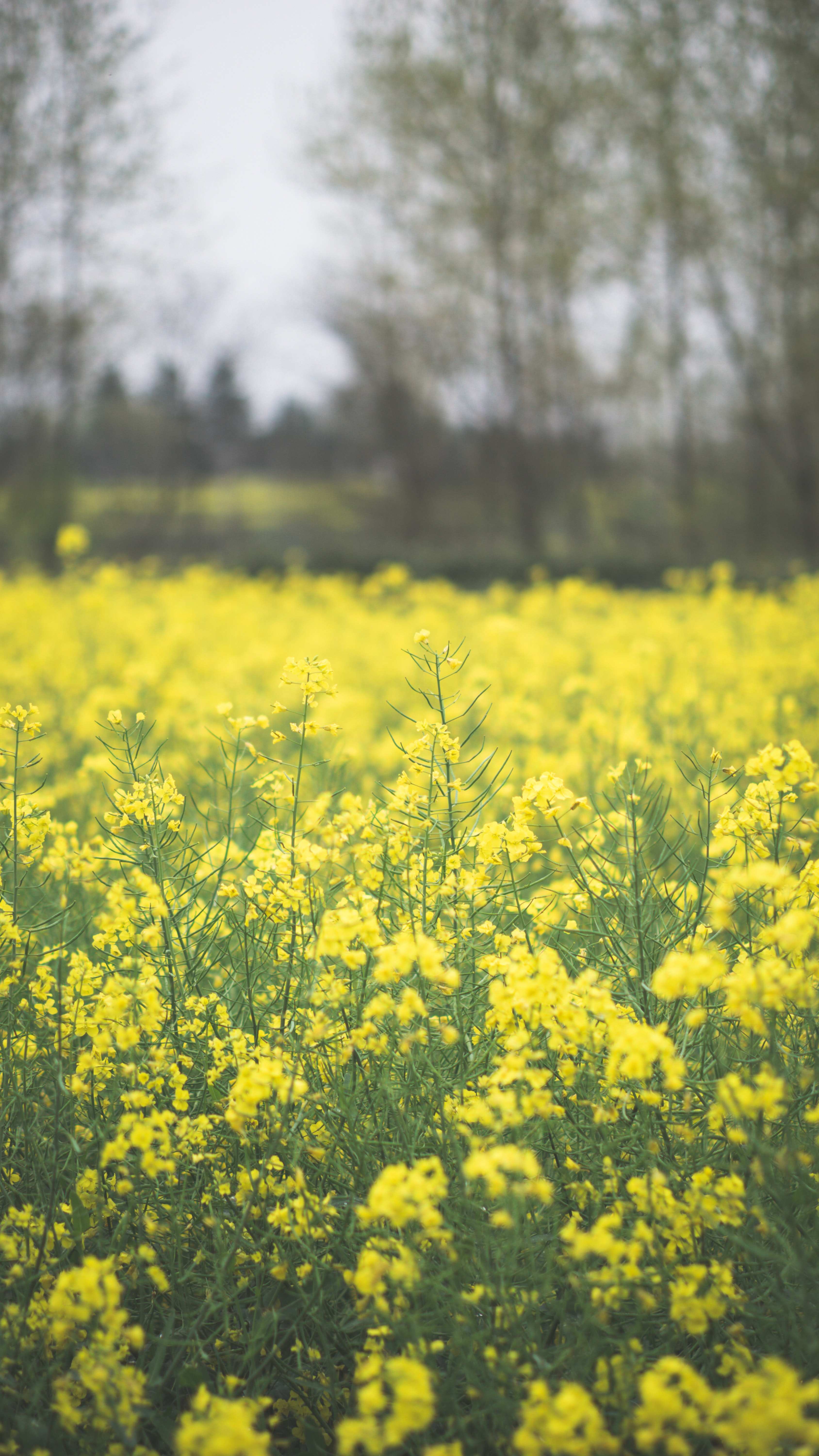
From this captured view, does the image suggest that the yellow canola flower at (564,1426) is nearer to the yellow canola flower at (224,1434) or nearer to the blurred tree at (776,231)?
the yellow canola flower at (224,1434)

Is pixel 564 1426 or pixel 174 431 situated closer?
pixel 564 1426

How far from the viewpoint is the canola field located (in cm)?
113

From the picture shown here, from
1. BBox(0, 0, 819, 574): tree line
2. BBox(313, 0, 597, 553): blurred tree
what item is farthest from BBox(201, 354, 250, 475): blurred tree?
BBox(313, 0, 597, 553): blurred tree

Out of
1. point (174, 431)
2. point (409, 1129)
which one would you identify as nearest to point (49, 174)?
point (174, 431)

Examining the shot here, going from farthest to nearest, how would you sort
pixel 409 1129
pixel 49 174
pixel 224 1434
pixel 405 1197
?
pixel 49 174 < pixel 409 1129 < pixel 405 1197 < pixel 224 1434

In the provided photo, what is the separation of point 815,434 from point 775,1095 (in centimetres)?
1576

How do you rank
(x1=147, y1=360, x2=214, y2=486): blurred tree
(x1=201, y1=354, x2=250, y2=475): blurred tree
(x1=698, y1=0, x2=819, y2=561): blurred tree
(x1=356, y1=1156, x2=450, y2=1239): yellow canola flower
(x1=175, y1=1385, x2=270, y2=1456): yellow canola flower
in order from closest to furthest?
(x1=175, y1=1385, x2=270, y2=1456): yellow canola flower < (x1=356, y1=1156, x2=450, y2=1239): yellow canola flower < (x1=698, y1=0, x2=819, y2=561): blurred tree < (x1=147, y1=360, x2=214, y2=486): blurred tree < (x1=201, y1=354, x2=250, y2=475): blurred tree

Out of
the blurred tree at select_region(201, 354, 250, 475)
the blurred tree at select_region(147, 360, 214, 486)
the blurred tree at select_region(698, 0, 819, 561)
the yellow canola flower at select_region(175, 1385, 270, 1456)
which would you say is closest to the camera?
the yellow canola flower at select_region(175, 1385, 270, 1456)

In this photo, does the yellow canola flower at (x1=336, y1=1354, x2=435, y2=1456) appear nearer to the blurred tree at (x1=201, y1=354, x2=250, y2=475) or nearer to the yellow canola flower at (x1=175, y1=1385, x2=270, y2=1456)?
the yellow canola flower at (x1=175, y1=1385, x2=270, y2=1456)

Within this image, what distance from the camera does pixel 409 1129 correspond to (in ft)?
4.97

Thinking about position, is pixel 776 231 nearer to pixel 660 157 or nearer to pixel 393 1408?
pixel 660 157

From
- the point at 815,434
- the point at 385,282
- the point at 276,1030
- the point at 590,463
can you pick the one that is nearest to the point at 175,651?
the point at 276,1030

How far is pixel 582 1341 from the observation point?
118cm

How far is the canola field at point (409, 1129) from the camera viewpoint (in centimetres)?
113
